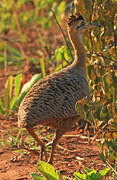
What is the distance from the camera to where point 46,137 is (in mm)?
4961

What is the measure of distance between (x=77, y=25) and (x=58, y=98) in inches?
40.6

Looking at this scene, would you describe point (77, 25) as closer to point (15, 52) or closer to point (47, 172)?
point (47, 172)

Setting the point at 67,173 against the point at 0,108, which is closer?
the point at 67,173

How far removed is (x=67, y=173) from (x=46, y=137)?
3.09ft

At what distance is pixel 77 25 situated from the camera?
15.8 feet

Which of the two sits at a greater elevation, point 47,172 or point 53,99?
point 53,99

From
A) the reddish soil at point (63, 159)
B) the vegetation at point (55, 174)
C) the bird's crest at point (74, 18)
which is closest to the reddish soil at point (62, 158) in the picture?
the reddish soil at point (63, 159)

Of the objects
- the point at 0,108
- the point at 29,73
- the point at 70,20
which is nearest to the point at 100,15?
the point at 70,20

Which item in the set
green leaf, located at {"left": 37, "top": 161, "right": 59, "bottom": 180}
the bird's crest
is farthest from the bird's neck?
green leaf, located at {"left": 37, "top": 161, "right": 59, "bottom": 180}

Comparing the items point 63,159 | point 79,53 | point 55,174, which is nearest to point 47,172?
point 55,174

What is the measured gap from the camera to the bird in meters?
3.92

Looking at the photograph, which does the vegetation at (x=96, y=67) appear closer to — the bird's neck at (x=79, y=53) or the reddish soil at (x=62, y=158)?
the bird's neck at (x=79, y=53)

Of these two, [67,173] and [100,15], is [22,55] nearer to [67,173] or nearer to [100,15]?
[100,15]

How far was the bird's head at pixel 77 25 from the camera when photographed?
467 centimetres
